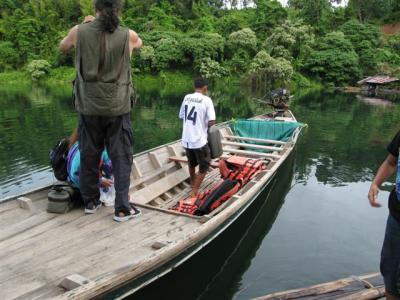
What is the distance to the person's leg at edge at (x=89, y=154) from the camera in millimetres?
3801

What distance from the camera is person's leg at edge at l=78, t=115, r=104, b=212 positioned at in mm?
3801

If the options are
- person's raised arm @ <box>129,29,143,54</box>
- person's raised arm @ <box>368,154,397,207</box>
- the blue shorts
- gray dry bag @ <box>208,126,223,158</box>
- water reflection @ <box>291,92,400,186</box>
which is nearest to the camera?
the blue shorts

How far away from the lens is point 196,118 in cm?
541

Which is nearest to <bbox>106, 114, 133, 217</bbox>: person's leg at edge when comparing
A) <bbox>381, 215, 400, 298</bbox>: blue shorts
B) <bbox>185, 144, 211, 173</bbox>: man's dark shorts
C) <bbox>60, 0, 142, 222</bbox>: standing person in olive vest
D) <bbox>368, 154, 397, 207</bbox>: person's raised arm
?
<bbox>60, 0, 142, 222</bbox>: standing person in olive vest

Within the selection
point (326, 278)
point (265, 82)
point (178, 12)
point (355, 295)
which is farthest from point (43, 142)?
point (178, 12)

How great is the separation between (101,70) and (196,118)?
80.6 inches

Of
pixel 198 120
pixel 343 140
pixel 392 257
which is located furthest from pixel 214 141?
pixel 343 140

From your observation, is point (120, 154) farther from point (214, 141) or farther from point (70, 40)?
point (214, 141)

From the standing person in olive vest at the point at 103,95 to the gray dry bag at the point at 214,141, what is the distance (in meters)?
1.75

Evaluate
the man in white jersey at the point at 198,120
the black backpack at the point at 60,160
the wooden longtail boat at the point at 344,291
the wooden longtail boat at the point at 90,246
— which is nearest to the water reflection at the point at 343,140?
the man in white jersey at the point at 198,120

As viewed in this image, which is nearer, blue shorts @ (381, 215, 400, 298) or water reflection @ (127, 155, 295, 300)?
blue shorts @ (381, 215, 400, 298)

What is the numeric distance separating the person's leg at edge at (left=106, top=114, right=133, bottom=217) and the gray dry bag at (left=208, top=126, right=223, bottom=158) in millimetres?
1749

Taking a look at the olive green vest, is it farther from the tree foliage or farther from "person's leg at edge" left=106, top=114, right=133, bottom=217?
the tree foliage

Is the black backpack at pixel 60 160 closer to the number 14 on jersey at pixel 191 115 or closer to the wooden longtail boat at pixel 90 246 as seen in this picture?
the wooden longtail boat at pixel 90 246
